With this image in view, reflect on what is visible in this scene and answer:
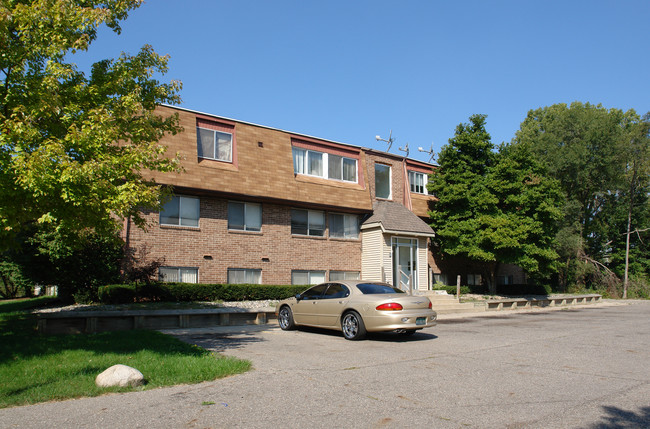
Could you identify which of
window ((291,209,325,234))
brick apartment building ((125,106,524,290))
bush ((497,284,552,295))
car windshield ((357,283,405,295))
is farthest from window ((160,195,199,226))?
bush ((497,284,552,295))

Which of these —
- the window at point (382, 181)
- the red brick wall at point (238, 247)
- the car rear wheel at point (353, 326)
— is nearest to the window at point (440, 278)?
the window at point (382, 181)

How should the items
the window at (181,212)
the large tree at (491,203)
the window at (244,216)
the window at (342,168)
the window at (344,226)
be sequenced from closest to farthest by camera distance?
the window at (181,212)
the window at (244,216)
the window at (344,226)
the window at (342,168)
the large tree at (491,203)

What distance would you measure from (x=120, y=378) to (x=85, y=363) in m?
1.73

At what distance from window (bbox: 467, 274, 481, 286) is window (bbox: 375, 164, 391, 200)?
7.95 metres

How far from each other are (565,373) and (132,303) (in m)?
13.1

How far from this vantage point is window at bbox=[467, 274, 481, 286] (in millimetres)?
28812

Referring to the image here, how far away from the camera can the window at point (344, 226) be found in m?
23.3

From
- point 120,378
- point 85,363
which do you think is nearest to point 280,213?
point 85,363

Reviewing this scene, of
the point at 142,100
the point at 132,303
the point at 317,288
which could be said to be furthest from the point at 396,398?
the point at 132,303

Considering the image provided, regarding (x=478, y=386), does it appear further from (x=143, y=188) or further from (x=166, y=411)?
(x=143, y=188)

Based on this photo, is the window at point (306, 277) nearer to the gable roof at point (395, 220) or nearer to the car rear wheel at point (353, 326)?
the gable roof at point (395, 220)

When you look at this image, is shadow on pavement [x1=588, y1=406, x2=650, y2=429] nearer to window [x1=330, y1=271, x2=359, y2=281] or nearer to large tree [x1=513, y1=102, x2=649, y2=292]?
window [x1=330, y1=271, x2=359, y2=281]

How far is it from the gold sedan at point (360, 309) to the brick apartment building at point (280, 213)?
22.8 ft

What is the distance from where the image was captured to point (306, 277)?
21906mm
